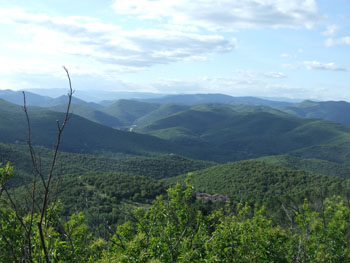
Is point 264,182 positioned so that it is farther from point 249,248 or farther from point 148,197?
point 249,248

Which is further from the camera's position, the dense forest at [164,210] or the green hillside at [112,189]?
the green hillside at [112,189]

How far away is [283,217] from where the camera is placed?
45.8m

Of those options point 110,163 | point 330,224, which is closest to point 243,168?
point 110,163

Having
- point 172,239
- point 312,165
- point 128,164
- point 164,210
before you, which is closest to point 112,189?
point 164,210

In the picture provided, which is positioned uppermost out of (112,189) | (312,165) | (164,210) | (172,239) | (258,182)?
(164,210)

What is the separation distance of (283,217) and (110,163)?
4339 inches

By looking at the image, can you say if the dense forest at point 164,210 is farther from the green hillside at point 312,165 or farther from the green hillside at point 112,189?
the green hillside at point 312,165

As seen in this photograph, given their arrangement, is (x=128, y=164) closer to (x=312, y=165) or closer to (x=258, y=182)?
(x=258, y=182)

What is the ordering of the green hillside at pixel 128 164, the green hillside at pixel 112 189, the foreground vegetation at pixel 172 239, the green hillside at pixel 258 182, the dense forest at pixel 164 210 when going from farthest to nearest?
1. the green hillside at pixel 128 164
2. the green hillside at pixel 258 182
3. the green hillside at pixel 112 189
4. the foreground vegetation at pixel 172 239
5. the dense forest at pixel 164 210

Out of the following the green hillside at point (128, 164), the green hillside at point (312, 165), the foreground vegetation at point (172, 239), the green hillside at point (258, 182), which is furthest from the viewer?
the green hillside at point (312, 165)

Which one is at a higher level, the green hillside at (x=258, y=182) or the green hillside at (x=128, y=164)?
the green hillside at (x=258, y=182)

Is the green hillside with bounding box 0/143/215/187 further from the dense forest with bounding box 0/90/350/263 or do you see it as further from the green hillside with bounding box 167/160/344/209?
the green hillside with bounding box 167/160/344/209

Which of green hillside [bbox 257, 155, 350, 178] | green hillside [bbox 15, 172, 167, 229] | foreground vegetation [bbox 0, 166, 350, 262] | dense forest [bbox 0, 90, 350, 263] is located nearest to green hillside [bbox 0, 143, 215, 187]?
dense forest [bbox 0, 90, 350, 263]

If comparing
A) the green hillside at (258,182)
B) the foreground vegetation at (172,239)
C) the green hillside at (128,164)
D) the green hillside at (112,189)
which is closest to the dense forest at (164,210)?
the foreground vegetation at (172,239)
